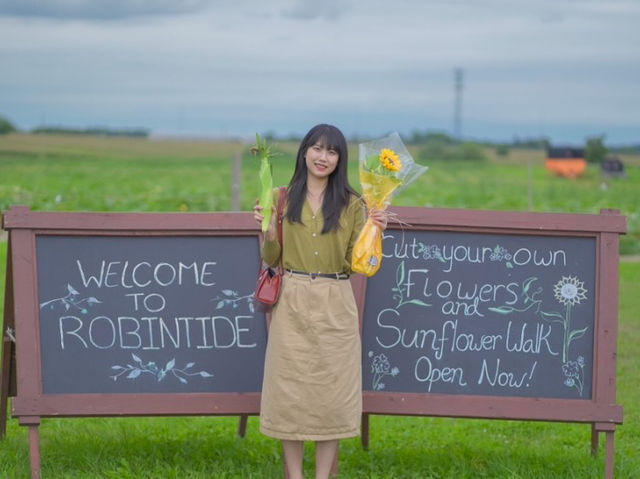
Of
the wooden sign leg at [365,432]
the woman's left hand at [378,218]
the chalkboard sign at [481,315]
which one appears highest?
the woman's left hand at [378,218]

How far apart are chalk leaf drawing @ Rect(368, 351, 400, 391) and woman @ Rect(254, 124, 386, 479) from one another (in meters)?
0.55

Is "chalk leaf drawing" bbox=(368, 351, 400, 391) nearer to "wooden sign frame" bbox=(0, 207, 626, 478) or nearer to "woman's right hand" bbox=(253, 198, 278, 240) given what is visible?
"wooden sign frame" bbox=(0, 207, 626, 478)

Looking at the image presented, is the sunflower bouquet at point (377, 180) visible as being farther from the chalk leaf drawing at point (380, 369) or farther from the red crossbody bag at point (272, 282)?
the chalk leaf drawing at point (380, 369)

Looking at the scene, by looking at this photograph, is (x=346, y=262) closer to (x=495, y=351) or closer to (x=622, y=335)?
(x=495, y=351)

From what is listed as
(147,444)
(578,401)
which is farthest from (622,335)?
(147,444)

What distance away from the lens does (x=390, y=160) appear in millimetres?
4555

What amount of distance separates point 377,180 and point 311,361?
2.63 feet

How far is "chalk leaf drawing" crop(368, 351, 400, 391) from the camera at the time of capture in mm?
5266

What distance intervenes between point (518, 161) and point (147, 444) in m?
42.5

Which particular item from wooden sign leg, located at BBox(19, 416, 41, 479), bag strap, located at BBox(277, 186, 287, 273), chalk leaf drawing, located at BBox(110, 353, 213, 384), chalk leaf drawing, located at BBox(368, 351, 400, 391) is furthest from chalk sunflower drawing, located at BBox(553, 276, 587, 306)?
wooden sign leg, located at BBox(19, 416, 41, 479)

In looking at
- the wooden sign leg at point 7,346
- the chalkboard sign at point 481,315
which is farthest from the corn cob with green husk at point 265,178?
the wooden sign leg at point 7,346

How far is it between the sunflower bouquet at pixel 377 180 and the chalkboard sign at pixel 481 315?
0.69m

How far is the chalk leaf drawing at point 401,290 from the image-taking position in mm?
5281

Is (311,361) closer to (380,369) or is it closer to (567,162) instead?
(380,369)
